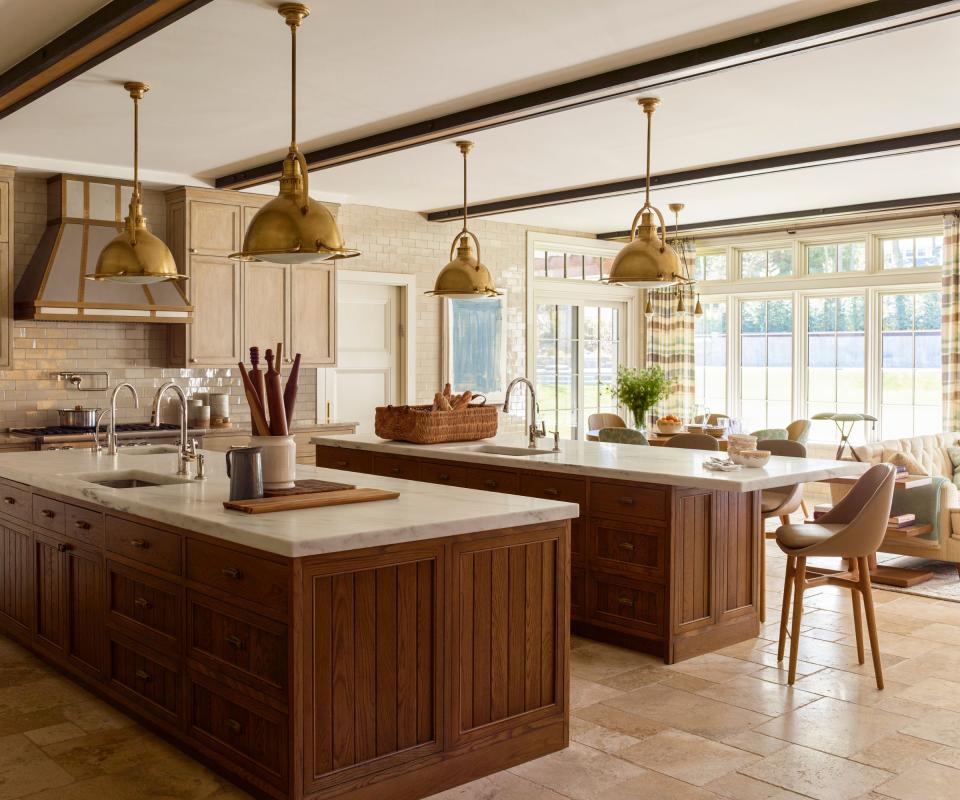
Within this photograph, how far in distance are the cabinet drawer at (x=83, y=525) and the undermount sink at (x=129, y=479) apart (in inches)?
7.4

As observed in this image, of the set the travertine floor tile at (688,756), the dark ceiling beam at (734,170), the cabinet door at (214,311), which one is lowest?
the travertine floor tile at (688,756)

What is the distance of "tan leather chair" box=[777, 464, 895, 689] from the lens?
13.6ft

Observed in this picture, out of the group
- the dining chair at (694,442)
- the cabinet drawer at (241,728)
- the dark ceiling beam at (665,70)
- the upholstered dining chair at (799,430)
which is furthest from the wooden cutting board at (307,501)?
the upholstered dining chair at (799,430)

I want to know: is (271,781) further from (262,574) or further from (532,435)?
(532,435)

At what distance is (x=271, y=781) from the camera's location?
115 inches

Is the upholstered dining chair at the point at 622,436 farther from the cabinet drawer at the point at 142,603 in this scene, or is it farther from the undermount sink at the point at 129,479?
the cabinet drawer at the point at 142,603

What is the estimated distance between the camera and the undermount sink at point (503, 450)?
5434mm

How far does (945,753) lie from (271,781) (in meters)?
2.36

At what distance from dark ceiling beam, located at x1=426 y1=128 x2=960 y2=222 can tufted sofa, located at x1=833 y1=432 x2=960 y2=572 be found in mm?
2062

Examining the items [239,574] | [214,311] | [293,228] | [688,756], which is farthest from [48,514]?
[214,311]

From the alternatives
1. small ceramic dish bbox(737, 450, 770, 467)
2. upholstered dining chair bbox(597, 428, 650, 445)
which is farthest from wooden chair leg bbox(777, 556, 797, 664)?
upholstered dining chair bbox(597, 428, 650, 445)

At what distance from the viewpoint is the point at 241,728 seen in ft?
10.1

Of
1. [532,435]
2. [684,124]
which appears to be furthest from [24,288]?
[684,124]

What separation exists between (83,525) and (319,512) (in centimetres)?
125
